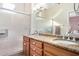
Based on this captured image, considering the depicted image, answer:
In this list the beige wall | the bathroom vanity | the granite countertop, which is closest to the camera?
the granite countertop

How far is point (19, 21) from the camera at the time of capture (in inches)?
63.3

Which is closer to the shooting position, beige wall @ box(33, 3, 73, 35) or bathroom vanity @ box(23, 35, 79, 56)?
bathroom vanity @ box(23, 35, 79, 56)

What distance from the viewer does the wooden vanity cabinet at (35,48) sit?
63.6 inches

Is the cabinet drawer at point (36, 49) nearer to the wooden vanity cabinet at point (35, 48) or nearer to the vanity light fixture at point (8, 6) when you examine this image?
the wooden vanity cabinet at point (35, 48)

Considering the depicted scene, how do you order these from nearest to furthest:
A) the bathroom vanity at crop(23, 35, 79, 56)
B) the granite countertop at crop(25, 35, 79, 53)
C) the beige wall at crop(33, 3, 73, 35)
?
the granite countertop at crop(25, 35, 79, 53) < the bathroom vanity at crop(23, 35, 79, 56) < the beige wall at crop(33, 3, 73, 35)

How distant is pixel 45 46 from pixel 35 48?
0.15 metres

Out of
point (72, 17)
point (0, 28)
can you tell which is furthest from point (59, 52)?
point (0, 28)

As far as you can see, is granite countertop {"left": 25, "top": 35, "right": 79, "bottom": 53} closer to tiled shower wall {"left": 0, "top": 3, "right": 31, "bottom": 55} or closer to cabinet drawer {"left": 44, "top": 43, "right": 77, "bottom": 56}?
cabinet drawer {"left": 44, "top": 43, "right": 77, "bottom": 56}

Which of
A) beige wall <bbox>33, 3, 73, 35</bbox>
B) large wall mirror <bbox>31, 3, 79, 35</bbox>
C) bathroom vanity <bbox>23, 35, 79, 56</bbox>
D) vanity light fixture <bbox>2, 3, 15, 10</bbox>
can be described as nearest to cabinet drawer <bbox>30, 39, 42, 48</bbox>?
bathroom vanity <bbox>23, 35, 79, 56</bbox>

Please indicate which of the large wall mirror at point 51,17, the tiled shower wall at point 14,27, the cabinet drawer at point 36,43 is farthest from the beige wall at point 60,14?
the cabinet drawer at point 36,43

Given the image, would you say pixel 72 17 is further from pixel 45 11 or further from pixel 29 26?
pixel 29 26

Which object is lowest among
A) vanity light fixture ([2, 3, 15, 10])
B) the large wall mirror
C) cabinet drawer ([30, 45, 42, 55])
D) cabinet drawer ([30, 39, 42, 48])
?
cabinet drawer ([30, 45, 42, 55])

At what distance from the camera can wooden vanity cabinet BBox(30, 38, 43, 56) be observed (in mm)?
1616

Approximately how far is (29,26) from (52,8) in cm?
40
